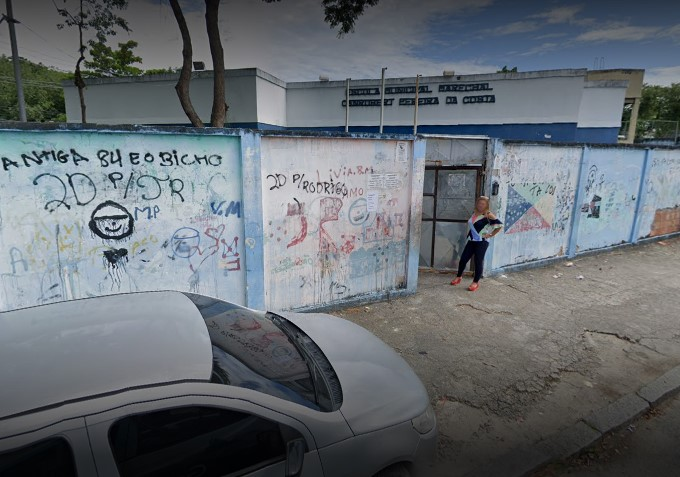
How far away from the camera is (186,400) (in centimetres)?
177

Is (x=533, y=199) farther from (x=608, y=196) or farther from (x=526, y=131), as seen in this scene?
(x=526, y=131)

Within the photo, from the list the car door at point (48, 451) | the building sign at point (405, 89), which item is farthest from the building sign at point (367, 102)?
the car door at point (48, 451)

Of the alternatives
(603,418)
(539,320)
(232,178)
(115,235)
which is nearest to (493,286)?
(539,320)

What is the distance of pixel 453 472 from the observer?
9.69ft

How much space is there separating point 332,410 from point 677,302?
6946mm

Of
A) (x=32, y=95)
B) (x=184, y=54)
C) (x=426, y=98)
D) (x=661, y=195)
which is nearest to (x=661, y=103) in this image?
(x=426, y=98)

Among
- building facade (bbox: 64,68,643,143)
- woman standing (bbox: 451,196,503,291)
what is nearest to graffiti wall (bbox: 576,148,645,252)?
woman standing (bbox: 451,196,503,291)

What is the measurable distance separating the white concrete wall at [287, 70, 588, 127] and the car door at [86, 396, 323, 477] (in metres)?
22.0

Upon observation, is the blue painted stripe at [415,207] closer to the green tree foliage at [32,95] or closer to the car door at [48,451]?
the car door at [48,451]

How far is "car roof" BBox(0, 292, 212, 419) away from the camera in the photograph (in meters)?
1.65

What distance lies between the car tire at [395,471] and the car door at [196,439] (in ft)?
1.67

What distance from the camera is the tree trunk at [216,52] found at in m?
12.0

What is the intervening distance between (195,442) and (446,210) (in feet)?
20.7

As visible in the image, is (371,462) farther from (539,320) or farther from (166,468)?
(539,320)
